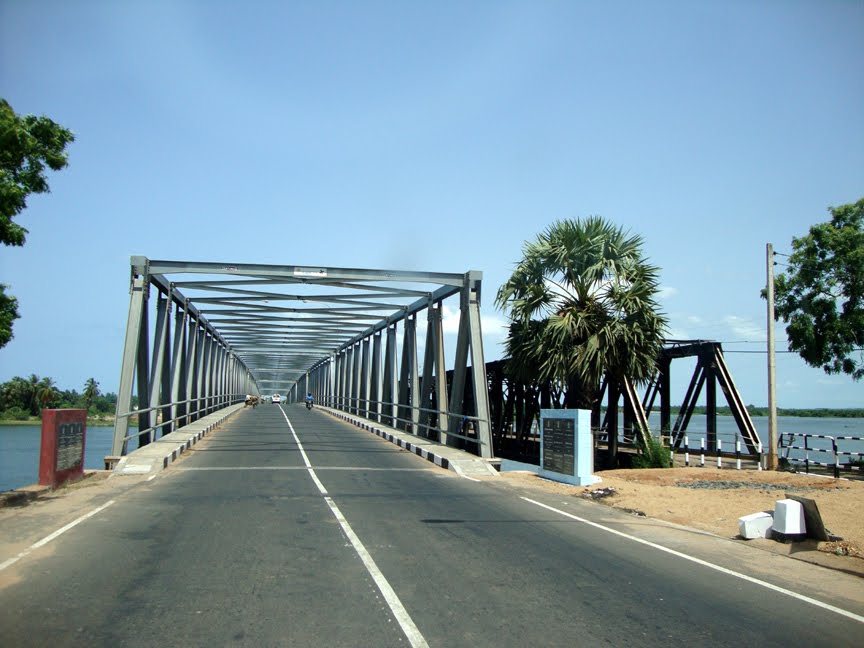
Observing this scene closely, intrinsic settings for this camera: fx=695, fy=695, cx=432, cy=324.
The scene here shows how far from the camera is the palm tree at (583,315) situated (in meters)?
19.8

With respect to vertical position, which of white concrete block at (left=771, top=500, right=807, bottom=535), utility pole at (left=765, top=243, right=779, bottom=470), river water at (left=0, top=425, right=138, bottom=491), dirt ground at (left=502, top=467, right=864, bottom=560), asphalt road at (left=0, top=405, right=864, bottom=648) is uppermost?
utility pole at (left=765, top=243, right=779, bottom=470)

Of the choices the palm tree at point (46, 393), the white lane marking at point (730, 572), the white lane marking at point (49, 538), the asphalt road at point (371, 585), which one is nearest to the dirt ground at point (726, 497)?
the white lane marking at point (730, 572)

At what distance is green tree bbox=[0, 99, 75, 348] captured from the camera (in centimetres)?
993

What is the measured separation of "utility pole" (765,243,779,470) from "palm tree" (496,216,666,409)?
2.91m

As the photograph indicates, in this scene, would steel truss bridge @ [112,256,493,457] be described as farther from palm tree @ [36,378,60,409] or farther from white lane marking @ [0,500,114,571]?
palm tree @ [36,378,60,409]

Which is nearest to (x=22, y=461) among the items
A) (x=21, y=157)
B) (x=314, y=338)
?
(x=314, y=338)

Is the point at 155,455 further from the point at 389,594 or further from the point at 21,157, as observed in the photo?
the point at 389,594

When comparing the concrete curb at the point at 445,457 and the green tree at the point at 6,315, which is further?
the concrete curb at the point at 445,457

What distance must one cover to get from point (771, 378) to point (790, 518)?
37.9ft

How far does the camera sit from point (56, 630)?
15.2ft

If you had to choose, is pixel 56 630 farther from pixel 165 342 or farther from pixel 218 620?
pixel 165 342

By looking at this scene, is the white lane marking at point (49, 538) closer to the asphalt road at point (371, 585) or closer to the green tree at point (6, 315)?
the asphalt road at point (371, 585)

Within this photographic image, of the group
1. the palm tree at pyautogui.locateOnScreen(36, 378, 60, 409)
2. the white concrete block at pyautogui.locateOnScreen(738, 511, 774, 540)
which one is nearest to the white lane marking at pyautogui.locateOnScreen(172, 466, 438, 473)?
the white concrete block at pyautogui.locateOnScreen(738, 511, 774, 540)

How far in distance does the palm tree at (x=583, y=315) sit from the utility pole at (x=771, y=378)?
2.91m
